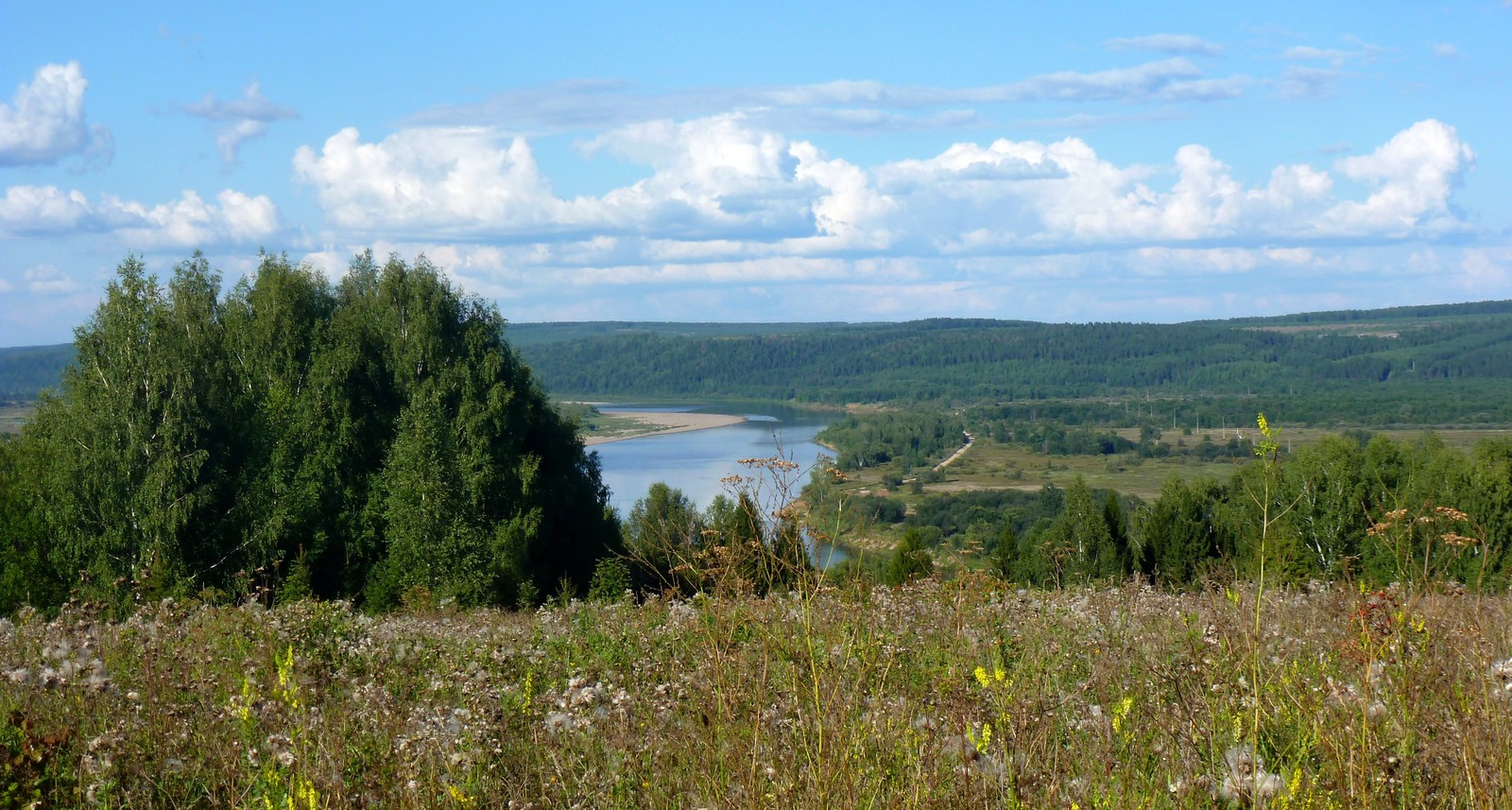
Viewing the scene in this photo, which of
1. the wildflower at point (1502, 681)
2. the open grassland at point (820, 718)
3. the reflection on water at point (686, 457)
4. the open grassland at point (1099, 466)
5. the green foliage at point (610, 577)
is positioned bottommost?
the open grassland at point (1099, 466)

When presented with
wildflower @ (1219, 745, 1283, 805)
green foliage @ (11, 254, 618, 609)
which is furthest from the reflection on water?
wildflower @ (1219, 745, 1283, 805)

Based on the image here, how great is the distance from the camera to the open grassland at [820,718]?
2619 millimetres

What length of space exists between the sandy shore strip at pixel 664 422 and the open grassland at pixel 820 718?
8693 cm

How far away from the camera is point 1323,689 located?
3277 millimetres

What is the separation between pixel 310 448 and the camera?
24.0 metres

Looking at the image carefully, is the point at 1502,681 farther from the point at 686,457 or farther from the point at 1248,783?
the point at 686,457

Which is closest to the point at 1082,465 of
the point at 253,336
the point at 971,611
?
the point at 253,336

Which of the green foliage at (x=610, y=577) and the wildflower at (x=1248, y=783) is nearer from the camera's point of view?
the wildflower at (x=1248, y=783)

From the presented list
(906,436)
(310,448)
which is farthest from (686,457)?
(310,448)

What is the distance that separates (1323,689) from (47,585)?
23.4m

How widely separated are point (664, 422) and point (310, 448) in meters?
88.8

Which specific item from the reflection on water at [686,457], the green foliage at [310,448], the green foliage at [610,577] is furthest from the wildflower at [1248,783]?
the reflection on water at [686,457]

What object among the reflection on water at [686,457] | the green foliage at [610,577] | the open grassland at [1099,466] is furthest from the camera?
the open grassland at [1099,466]

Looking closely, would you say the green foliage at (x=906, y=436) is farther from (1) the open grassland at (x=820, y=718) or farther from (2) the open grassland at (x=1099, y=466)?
(1) the open grassland at (x=820, y=718)
